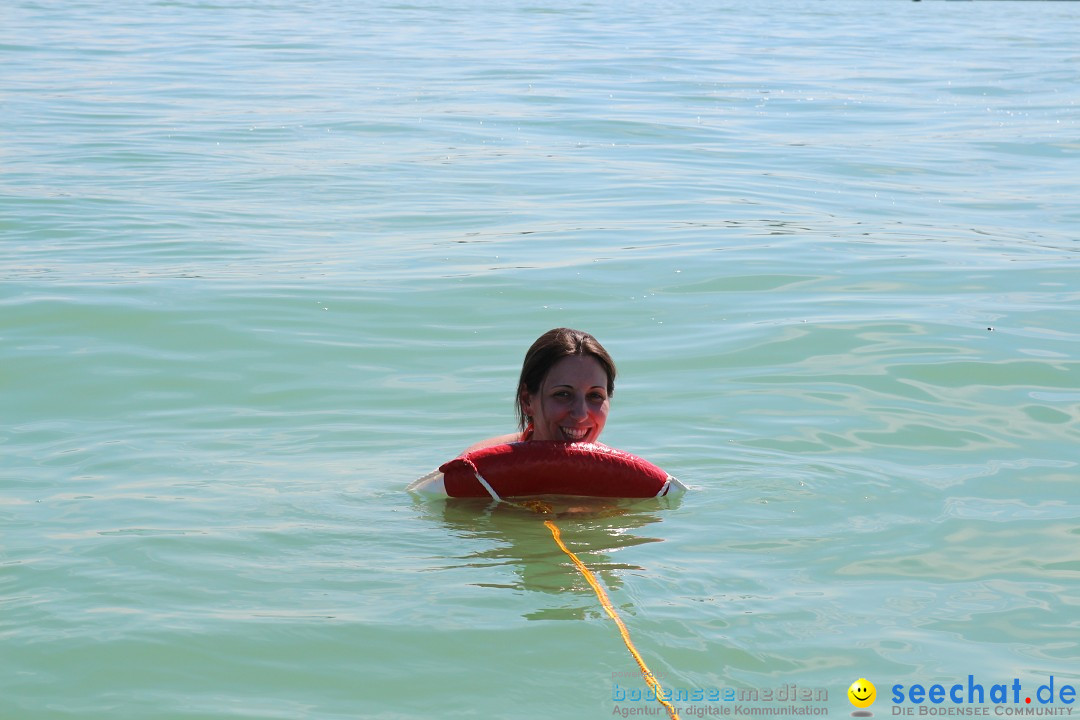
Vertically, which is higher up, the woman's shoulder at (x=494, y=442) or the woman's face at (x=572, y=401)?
the woman's face at (x=572, y=401)

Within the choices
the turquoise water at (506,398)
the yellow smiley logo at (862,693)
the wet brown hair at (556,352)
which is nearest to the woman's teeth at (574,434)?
the wet brown hair at (556,352)

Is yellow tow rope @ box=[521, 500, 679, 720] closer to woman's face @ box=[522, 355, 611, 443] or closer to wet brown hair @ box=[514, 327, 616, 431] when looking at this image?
woman's face @ box=[522, 355, 611, 443]

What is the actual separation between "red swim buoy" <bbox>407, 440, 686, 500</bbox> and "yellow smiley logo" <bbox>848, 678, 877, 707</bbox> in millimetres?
1344

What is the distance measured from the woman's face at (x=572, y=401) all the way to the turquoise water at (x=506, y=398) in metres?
0.32

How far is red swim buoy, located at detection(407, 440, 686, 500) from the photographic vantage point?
5141 millimetres

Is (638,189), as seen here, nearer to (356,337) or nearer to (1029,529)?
(356,337)

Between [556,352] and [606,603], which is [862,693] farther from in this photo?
[556,352]

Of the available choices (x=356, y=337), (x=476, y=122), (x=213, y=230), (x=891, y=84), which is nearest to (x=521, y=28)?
(x=891, y=84)

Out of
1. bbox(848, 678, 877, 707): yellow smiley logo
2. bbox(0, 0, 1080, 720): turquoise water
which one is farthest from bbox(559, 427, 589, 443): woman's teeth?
bbox(848, 678, 877, 707): yellow smiley logo

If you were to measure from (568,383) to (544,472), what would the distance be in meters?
0.35

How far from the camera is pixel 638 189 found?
12.4m

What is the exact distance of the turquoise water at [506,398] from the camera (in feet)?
14.1

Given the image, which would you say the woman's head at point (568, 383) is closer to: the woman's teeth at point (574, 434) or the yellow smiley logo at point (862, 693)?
the woman's teeth at point (574, 434)

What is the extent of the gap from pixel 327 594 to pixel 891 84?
690 inches
